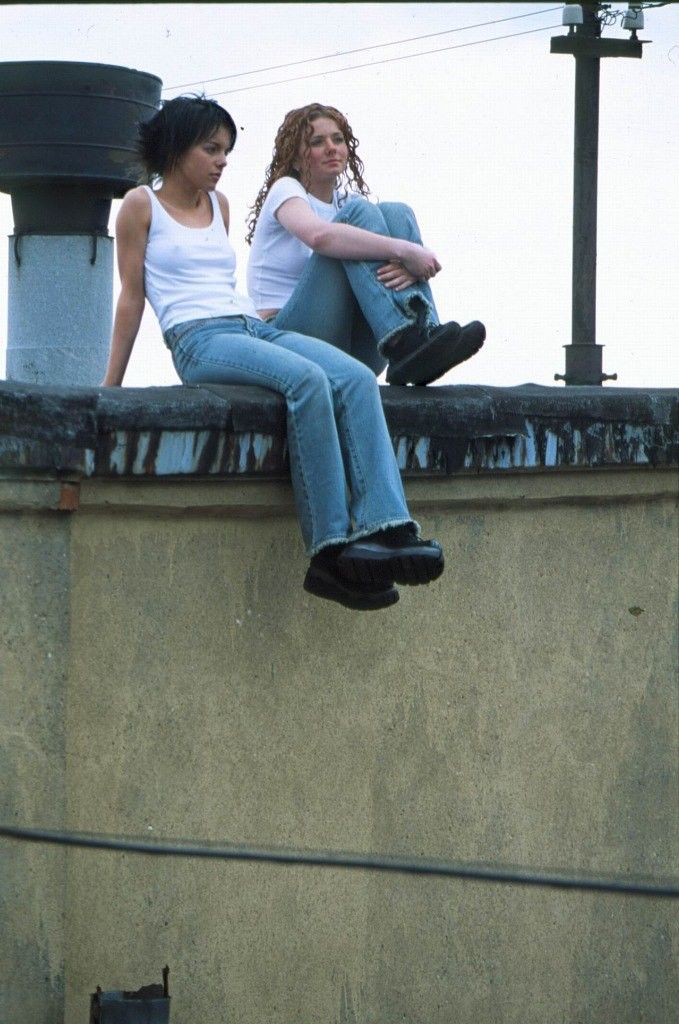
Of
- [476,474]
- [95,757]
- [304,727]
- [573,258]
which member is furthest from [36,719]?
[573,258]

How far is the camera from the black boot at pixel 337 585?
3121 mm

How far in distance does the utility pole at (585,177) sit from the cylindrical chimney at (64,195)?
11.2ft

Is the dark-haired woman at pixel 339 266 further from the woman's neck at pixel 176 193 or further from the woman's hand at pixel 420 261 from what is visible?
the woman's neck at pixel 176 193

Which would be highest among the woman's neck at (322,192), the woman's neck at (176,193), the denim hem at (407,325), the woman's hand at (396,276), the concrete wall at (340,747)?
the woman's neck at (322,192)

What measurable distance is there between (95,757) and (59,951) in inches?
14.2

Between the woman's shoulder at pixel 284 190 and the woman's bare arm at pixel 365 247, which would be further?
the woman's shoulder at pixel 284 190

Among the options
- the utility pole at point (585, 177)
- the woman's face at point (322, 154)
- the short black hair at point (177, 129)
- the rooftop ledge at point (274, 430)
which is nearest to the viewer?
the rooftop ledge at point (274, 430)

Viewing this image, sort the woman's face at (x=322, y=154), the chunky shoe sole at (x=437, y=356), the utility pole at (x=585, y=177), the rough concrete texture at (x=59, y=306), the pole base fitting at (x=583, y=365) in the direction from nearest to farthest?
1. the chunky shoe sole at (x=437, y=356)
2. the woman's face at (x=322, y=154)
3. the rough concrete texture at (x=59, y=306)
4. the utility pole at (x=585, y=177)
5. the pole base fitting at (x=583, y=365)

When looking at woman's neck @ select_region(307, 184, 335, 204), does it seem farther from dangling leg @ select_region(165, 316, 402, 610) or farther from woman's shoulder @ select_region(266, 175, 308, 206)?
dangling leg @ select_region(165, 316, 402, 610)

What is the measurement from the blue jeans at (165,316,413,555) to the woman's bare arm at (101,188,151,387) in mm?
355

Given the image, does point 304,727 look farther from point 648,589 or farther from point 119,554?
point 648,589

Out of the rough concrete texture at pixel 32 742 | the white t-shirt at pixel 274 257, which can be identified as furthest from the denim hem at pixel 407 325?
the rough concrete texture at pixel 32 742

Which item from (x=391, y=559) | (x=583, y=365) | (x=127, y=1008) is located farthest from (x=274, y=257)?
(x=583, y=365)

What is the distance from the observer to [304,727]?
3320mm
